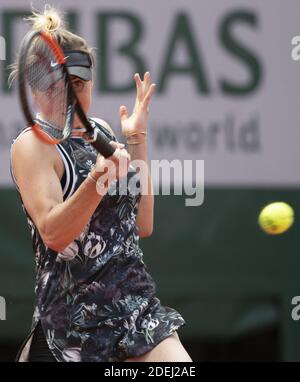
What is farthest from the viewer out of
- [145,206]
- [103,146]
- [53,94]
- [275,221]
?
[275,221]

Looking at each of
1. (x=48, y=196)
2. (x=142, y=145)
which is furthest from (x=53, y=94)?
(x=142, y=145)

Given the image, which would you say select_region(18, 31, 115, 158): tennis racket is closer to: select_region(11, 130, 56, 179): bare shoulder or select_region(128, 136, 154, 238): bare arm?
select_region(11, 130, 56, 179): bare shoulder

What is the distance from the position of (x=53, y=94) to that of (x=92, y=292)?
1.85ft

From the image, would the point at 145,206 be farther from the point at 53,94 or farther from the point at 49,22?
the point at 49,22

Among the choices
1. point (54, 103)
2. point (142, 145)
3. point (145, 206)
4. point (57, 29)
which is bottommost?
point (145, 206)

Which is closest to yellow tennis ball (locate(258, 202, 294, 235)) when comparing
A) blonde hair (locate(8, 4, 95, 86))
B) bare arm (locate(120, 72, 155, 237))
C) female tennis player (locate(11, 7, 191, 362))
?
bare arm (locate(120, 72, 155, 237))

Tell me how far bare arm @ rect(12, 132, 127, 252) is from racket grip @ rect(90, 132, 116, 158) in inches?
2.8

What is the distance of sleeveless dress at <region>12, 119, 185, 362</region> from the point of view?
2607 millimetres

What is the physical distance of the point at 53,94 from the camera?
8.48ft

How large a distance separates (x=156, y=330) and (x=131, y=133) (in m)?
0.65

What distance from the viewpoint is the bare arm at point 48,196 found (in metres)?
2.44

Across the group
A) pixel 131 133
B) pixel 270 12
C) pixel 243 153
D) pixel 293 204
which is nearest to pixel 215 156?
pixel 243 153

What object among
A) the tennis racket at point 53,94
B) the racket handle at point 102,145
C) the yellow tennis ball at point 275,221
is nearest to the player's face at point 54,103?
the tennis racket at point 53,94
